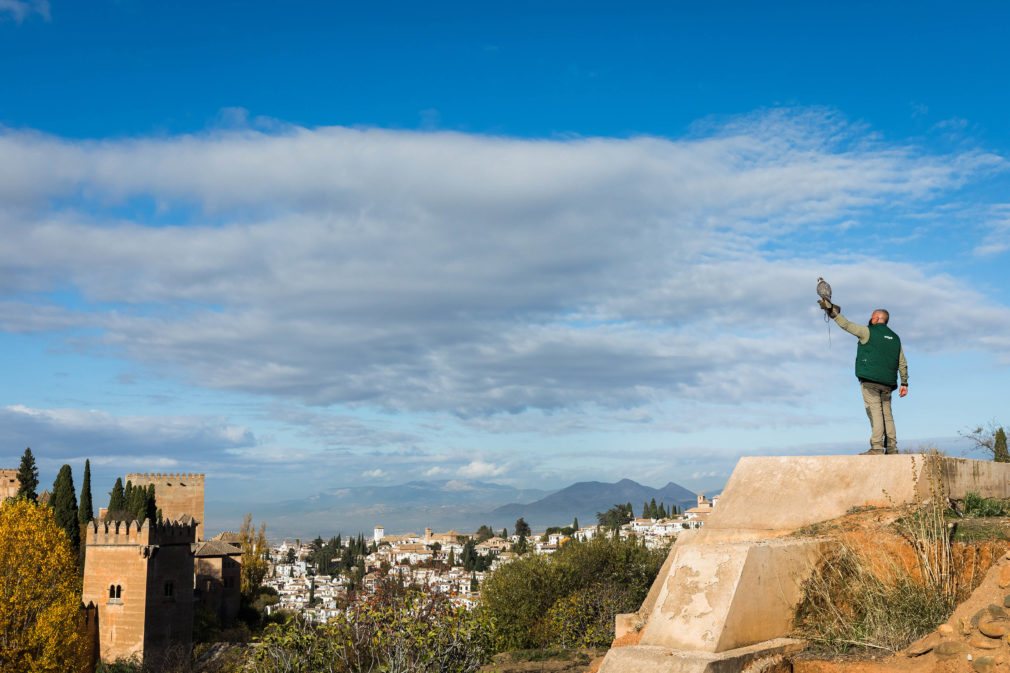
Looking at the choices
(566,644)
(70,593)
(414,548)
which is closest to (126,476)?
(70,593)

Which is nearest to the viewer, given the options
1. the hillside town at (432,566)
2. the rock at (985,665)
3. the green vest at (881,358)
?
the rock at (985,665)

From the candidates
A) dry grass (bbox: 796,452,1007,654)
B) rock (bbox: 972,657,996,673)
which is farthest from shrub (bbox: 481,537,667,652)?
rock (bbox: 972,657,996,673)

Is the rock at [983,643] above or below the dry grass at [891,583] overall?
below

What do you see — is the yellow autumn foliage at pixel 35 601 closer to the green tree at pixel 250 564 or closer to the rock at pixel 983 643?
the green tree at pixel 250 564

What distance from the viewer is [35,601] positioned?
112 feet

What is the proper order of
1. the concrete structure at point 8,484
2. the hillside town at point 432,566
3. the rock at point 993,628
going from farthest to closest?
the hillside town at point 432,566 < the concrete structure at point 8,484 < the rock at point 993,628

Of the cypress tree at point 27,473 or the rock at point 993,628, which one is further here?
the cypress tree at point 27,473

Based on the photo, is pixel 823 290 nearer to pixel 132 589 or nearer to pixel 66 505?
pixel 132 589

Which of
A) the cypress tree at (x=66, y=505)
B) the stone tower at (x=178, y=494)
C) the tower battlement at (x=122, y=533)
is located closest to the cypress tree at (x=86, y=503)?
the cypress tree at (x=66, y=505)

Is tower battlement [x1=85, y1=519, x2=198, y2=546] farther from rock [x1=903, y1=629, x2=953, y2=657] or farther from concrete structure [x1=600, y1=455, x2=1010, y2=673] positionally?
rock [x1=903, y1=629, x2=953, y2=657]

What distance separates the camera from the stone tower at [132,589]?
40.6 metres

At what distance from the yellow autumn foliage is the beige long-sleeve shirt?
34369 millimetres

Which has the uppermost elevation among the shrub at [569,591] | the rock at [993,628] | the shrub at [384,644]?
the rock at [993,628]

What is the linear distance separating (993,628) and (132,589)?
44059 millimetres
